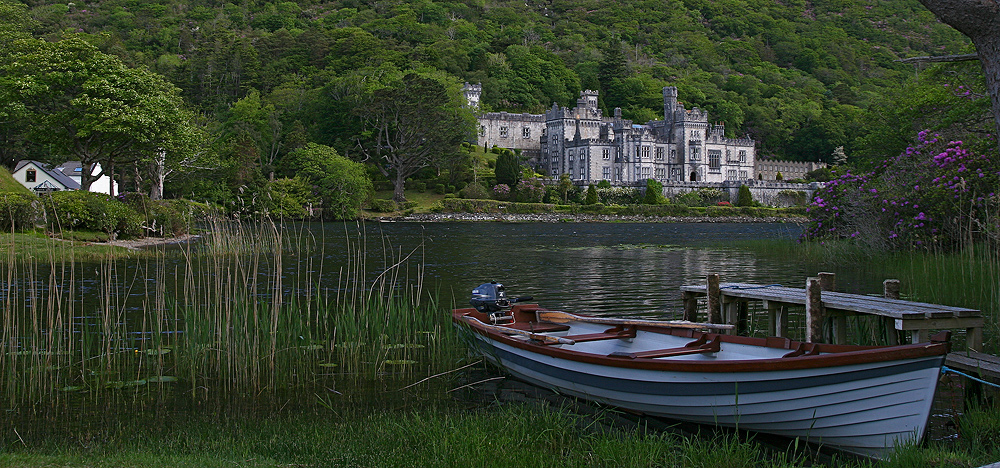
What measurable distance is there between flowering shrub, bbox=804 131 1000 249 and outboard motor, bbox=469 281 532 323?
28.5 feet

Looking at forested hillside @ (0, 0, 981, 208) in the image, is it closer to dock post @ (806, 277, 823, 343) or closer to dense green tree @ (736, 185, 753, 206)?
dense green tree @ (736, 185, 753, 206)

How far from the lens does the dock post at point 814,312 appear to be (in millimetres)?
8625

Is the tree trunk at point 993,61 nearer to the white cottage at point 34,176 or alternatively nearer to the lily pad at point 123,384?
the lily pad at point 123,384

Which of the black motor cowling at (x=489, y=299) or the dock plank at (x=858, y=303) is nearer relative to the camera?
the dock plank at (x=858, y=303)

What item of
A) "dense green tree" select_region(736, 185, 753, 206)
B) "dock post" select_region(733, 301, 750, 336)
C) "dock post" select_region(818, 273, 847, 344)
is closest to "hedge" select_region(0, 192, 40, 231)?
"dock post" select_region(733, 301, 750, 336)

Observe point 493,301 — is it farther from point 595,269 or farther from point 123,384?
point 595,269

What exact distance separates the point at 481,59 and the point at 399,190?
68590 millimetres

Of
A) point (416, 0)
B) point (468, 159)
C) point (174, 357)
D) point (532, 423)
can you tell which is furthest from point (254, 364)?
point (416, 0)

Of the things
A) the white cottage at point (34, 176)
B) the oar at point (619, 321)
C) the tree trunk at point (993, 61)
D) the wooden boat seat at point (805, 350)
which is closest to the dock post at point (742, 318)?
the oar at point (619, 321)

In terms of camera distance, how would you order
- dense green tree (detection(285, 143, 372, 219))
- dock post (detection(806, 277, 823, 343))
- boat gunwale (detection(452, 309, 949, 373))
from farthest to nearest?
dense green tree (detection(285, 143, 372, 219))
dock post (detection(806, 277, 823, 343))
boat gunwale (detection(452, 309, 949, 373))

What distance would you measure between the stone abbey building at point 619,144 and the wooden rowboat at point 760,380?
89.5 meters

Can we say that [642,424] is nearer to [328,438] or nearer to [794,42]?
[328,438]

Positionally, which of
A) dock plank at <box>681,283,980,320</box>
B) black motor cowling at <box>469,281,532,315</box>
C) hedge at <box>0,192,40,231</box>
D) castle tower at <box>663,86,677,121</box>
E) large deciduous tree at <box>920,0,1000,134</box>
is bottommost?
black motor cowling at <box>469,281,532,315</box>

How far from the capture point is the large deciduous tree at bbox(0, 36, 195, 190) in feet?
115
